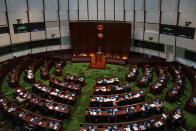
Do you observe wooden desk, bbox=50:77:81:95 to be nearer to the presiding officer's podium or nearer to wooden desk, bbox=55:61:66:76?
wooden desk, bbox=55:61:66:76

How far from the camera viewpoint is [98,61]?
61.9 ft

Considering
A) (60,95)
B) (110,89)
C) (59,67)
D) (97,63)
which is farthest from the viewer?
(97,63)

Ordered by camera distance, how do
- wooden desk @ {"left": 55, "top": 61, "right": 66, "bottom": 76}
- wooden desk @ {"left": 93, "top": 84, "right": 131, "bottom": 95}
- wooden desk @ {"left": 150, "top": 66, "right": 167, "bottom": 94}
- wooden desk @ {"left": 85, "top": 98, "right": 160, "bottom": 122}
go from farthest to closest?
wooden desk @ {"left": 55, "top": 61, "right": 66, "bottom": 76} → wooden desk @ {"left": 150, "top": 66, "right": 167, "bottom": 94} → wooden desk @ {"left": 93, "top": 84, "right": 131, "bottom": 95} → wooden desk @ {"left": 85, "top": 98, "right": 160, "bottom": 122}

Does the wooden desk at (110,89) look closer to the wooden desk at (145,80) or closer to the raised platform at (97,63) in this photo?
the wooden desk at (145,80)

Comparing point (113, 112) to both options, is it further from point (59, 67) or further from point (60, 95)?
point (59, 67)

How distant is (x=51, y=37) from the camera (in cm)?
2064

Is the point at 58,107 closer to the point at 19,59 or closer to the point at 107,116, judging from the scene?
the point at 107,116

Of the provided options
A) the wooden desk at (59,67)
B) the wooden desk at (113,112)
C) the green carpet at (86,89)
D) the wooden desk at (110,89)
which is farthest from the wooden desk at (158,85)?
the wooden desk at (59,67)

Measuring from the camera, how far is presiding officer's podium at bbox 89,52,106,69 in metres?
18.1

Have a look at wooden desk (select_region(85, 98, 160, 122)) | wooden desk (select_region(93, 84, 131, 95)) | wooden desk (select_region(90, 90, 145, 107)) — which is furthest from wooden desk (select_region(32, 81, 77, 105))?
wooden desk (select_region(85, 98, 160, 122))

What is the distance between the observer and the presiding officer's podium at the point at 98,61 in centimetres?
1809

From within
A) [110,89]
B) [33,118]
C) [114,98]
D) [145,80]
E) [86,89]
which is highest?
[145,80]

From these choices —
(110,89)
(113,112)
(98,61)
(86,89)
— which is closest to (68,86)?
(86,89)

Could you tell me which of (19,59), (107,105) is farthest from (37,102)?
(19,59)
